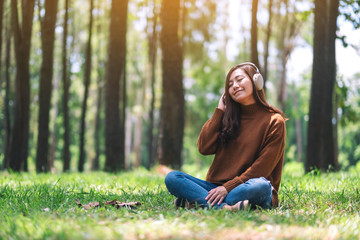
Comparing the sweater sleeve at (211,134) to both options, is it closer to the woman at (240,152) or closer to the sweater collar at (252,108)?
the woman at (240,152)

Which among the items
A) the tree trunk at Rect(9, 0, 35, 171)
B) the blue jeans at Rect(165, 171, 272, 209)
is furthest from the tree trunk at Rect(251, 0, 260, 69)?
the blue jeans at Rect(165, 171, 272, 209)

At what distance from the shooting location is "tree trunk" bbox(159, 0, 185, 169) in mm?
10164

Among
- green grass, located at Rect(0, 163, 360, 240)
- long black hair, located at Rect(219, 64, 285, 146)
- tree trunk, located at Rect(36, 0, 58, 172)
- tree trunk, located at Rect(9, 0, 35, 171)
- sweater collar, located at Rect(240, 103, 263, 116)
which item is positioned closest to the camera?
green grass, located at Rect(0, 163, 360, 240)

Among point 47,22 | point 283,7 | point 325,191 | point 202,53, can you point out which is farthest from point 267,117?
point 202,53

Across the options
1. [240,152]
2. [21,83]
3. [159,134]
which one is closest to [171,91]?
[159,134]

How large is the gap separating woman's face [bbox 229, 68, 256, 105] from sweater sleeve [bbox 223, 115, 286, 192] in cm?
39

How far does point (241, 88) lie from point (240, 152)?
2.33 ft

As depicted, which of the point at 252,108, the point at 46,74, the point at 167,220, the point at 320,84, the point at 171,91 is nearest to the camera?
the point at 167,220

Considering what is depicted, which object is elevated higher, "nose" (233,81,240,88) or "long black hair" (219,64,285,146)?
"nose" (233,81,240,88)

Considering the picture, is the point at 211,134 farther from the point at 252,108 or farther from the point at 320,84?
the point at 320,84

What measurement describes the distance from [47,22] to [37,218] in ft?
27.5

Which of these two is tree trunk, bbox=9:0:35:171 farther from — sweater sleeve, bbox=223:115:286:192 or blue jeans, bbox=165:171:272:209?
sweater sleeve, bbox=223:115:286:192

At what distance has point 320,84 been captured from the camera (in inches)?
357

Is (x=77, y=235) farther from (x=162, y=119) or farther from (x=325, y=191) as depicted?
(x=162, y=119)
